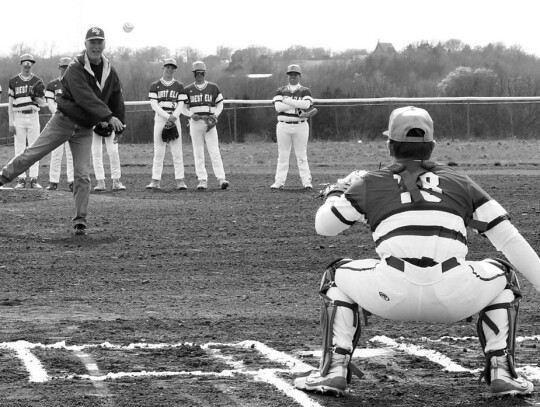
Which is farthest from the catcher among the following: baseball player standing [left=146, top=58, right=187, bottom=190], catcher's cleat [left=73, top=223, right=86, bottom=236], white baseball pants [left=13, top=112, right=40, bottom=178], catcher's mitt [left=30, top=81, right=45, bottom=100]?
white baseball pants [left=13, top=112, right=40, bottom=178]

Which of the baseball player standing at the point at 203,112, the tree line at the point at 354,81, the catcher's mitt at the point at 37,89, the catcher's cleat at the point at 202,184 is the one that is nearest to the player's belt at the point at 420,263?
the baseball player standing at the point at 203,112

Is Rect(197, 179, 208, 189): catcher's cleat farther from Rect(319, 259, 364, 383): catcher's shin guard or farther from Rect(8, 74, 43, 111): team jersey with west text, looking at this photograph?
Rect(319, 259, 364, 383): catcher's shin guard

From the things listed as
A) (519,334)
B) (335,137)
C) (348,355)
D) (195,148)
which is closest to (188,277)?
(519,334)

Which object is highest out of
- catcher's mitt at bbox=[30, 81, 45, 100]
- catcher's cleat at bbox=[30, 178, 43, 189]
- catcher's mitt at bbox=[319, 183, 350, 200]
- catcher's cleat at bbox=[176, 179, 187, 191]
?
catcher's mitt at bbox=[30, 81, 45, 100]

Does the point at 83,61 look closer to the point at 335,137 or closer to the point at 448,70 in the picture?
the point at 335,137

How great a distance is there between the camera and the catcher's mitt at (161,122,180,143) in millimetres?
19469

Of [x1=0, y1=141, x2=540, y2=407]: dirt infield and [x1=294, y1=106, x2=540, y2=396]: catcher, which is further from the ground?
[x1=294, y1=106, x2=540, y2=396]: catcher

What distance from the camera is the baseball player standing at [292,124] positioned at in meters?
19.2

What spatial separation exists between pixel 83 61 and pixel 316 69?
39037 mm

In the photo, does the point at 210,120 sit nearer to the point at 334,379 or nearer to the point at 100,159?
the point at 100,159

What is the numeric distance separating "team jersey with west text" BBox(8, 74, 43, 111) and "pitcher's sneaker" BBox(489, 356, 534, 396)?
50.9ft

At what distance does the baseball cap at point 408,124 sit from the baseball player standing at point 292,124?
13448 millimetres

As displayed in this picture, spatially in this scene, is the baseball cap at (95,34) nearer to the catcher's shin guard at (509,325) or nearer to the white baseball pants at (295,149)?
the white baseball pants at (295,149)

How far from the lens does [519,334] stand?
7.62 meters
